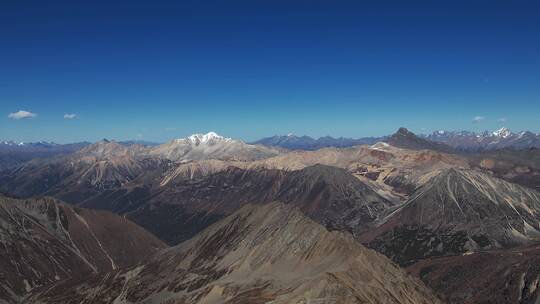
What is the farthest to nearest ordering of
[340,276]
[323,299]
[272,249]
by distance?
[272,249]
[340,276]
[323,299]

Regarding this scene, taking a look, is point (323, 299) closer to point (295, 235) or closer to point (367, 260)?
point (367, 260)

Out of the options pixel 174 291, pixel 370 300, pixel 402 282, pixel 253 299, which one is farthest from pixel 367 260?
pixel 174 291

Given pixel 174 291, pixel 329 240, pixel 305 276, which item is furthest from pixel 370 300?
pixel 174 291

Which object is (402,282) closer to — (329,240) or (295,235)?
(329,240)

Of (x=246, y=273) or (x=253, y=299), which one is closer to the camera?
(x=253, y=299)

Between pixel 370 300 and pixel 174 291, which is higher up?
pixel 370 300

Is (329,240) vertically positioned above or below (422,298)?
above

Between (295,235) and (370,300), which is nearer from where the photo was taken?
(370,300)

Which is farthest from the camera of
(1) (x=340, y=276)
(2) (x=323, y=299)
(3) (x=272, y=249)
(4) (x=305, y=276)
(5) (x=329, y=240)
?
(3) (x=272, y=249)

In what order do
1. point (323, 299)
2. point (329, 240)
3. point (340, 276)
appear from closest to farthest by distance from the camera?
point (323, 299) → point (340, 276) → point (329, 240)
